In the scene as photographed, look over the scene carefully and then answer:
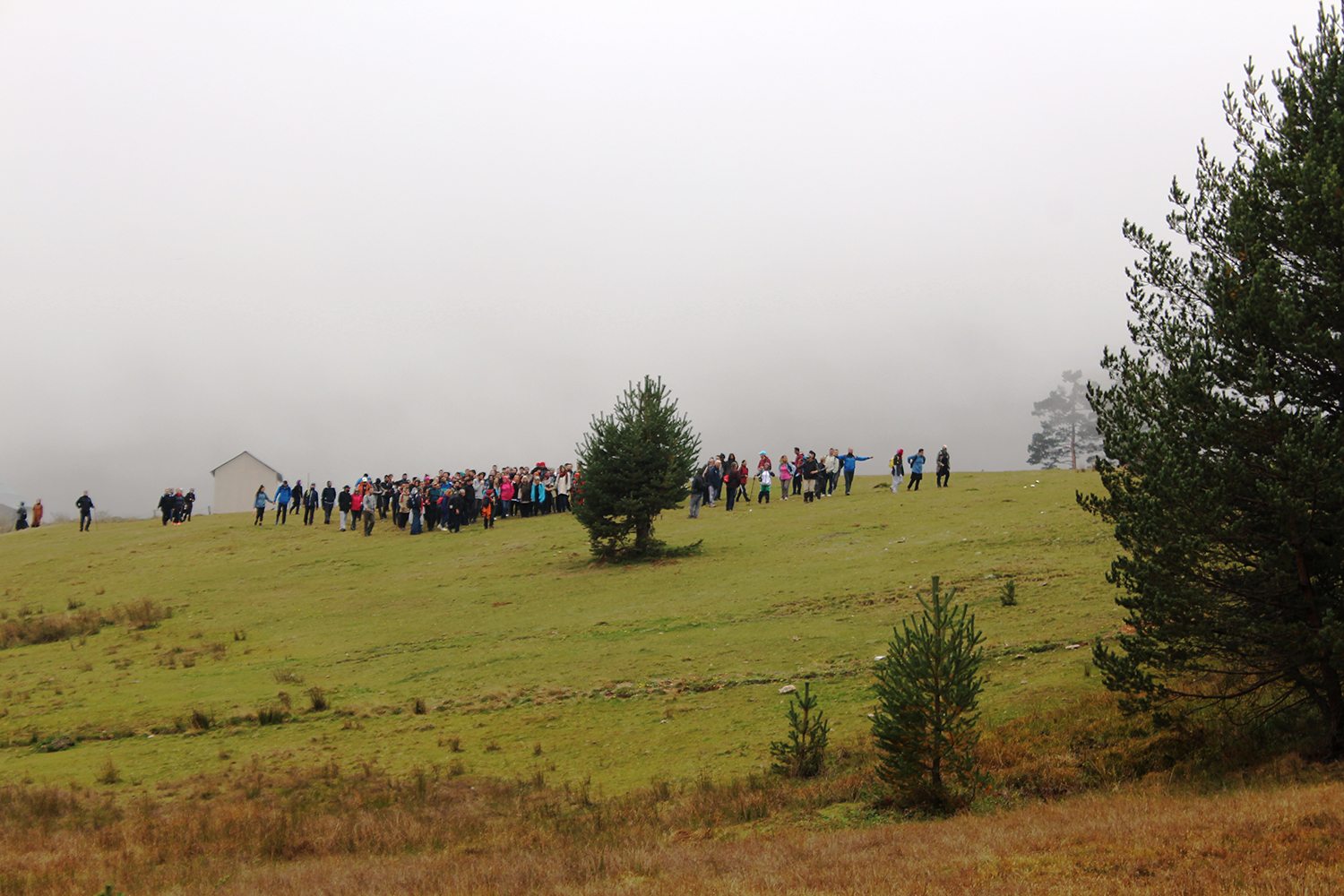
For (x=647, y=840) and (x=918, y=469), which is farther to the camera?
(x=918, y=469)

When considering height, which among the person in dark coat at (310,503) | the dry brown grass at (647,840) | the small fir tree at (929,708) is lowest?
the dry brown grass at (647,840)

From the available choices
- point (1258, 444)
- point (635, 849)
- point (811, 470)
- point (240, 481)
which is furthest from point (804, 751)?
point (240, 481)

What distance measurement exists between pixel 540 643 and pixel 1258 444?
551 inches

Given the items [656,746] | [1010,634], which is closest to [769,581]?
[1010,634]

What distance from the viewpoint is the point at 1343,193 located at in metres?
9.08

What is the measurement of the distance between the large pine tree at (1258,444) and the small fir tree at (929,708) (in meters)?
2.04

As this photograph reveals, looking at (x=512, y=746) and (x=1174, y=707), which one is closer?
(x=1174, y=707)

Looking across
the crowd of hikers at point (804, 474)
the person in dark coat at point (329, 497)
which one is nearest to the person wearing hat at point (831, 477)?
the crowd of hikers at point (804, 474)

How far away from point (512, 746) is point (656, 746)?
2.17 m

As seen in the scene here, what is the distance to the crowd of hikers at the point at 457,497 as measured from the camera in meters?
38.4

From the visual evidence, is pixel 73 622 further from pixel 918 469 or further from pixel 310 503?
pixel 918 469

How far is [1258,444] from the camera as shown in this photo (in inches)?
368

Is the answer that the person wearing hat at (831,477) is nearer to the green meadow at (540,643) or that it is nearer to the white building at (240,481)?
the green meadow at (540,643)

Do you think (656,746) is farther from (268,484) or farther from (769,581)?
(268,484)
